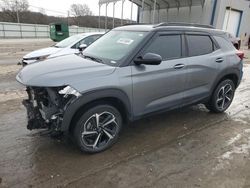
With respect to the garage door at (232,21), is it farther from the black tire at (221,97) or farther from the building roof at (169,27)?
the building roof at (169,27)

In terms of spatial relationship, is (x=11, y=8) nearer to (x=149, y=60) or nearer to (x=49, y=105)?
(x=49, y=105)

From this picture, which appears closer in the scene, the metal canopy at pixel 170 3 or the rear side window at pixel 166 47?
the rear side window at pixel 166 47

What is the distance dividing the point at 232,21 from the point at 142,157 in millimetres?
29141

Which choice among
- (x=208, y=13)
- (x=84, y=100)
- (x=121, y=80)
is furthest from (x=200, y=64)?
(x=208, y=13)

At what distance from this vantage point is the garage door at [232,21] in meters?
26.4

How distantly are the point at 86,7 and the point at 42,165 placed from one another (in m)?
79.8

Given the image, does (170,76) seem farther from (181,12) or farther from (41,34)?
(41,34)

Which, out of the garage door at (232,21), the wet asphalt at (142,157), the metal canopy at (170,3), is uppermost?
the metal canopy at (170,3)

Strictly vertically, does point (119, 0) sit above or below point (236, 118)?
above

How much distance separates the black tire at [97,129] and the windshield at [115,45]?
30.5 inches

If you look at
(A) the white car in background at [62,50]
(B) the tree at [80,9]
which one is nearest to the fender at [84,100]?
(A) the white car in background at [62,50]

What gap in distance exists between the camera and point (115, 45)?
3.99m

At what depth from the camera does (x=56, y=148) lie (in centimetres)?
356

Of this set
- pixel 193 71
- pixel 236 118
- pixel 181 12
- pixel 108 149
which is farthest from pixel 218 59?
pixel 181 12
